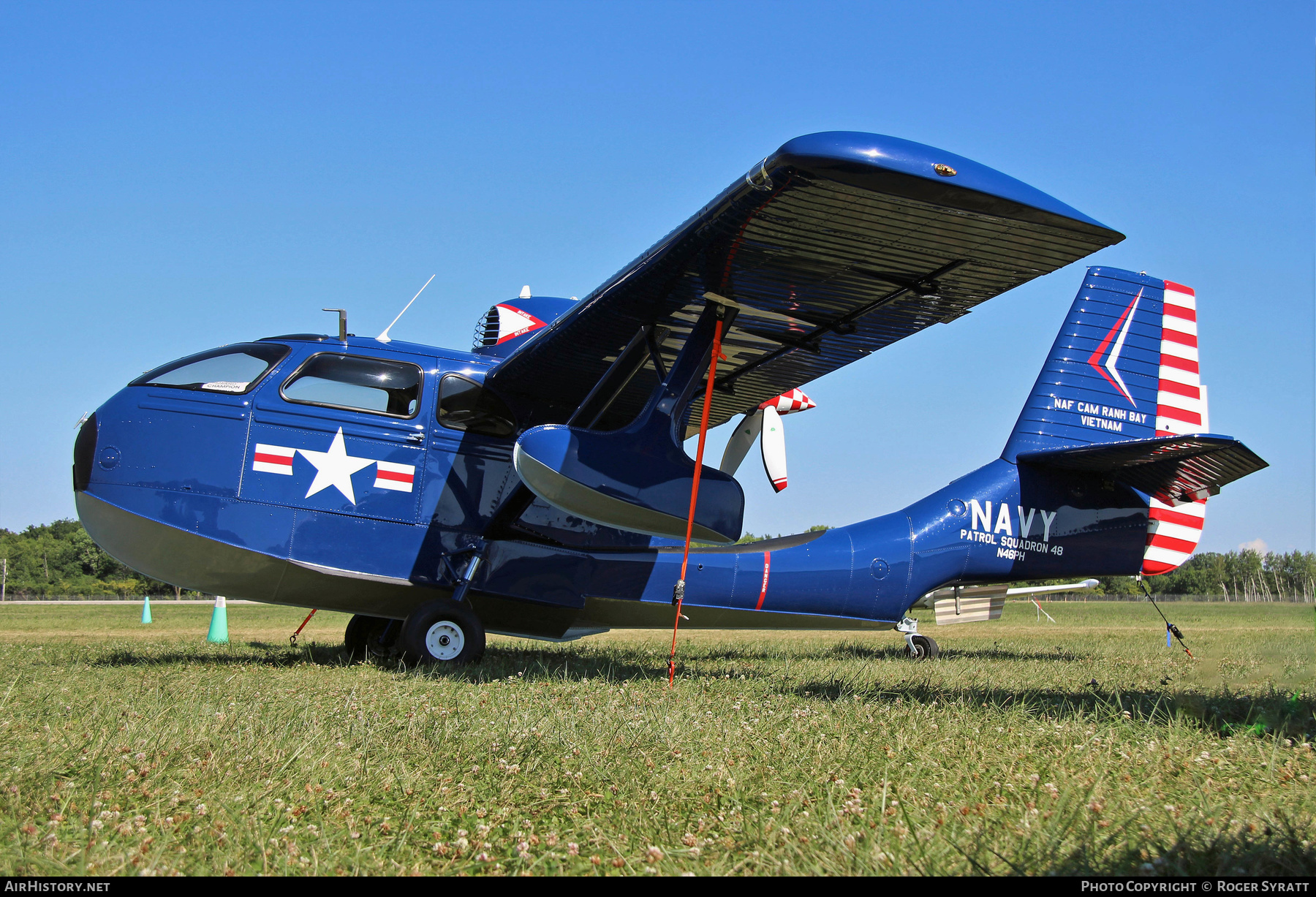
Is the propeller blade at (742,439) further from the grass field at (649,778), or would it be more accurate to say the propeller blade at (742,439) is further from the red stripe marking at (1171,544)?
the red stripe marking at (1171,544)

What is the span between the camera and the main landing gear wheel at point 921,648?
1016cm

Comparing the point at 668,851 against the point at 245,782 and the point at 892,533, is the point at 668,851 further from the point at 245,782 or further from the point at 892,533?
the point at 892,533

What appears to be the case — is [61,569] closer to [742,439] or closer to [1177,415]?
[742,439]

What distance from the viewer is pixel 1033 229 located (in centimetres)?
506

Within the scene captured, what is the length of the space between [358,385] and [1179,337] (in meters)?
9.15

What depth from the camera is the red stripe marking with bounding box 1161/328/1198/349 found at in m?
10.0

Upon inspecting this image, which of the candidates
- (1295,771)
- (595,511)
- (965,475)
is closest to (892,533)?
(965,475)

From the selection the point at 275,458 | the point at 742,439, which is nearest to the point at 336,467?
the point at 275,458

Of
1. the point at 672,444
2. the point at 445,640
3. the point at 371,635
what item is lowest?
the point at 371,635

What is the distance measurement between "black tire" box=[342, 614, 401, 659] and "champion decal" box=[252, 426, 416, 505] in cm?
186

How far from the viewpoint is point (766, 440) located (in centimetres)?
872

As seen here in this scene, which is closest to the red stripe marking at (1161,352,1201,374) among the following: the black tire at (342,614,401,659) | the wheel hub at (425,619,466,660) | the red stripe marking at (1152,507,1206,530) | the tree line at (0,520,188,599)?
the red stripe marking at (1152,507,1206,530)

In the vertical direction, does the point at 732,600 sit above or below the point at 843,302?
below

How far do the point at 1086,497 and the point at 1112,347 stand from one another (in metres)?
1.87
